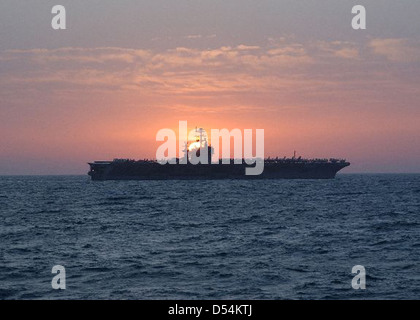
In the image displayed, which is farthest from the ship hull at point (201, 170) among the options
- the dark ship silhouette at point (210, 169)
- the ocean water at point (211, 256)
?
the ocean water at point (211, 256)

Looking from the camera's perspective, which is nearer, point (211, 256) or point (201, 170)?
point (211, 256)

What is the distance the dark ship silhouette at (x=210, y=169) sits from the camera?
132750mm

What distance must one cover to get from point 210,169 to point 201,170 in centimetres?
244

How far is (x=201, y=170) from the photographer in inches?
5354

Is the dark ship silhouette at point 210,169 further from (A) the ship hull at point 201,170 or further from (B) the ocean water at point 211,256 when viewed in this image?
(B) the ocean water at point 211,256

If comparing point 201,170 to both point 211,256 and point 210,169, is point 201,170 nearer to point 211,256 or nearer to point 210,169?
point 210,169

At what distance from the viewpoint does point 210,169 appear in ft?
448

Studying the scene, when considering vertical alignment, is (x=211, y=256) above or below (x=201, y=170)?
below

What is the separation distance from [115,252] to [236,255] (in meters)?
6.03

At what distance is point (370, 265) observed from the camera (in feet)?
72.7

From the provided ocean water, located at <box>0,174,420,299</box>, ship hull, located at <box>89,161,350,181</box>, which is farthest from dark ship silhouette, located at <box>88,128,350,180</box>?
ocean water, located at <box>0,174,420,299</box>

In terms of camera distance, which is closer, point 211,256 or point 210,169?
point 211,256

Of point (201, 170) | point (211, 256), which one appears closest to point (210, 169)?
point (201, 170)
